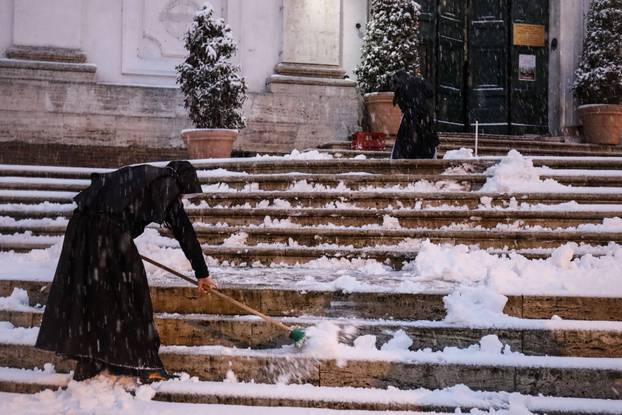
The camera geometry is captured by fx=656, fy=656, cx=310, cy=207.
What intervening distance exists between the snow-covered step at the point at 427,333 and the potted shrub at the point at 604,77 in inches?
334

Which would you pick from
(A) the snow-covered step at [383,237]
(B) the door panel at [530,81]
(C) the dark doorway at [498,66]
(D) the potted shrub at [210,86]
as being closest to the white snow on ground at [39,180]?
(A) the snow-covered step at [383,237]

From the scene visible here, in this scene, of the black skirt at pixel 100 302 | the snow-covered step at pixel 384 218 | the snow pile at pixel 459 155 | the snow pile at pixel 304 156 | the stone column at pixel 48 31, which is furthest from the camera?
the stone column at pixel 48 31

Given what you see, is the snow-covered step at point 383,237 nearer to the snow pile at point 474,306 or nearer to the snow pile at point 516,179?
the snow pile at point 516,179

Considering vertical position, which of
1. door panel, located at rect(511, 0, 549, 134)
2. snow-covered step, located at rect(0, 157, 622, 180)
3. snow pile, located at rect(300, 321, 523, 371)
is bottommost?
snow pile, located at rect(300, 321, 523, 371)

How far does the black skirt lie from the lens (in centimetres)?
426

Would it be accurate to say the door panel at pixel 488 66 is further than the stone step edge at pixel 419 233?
Yes

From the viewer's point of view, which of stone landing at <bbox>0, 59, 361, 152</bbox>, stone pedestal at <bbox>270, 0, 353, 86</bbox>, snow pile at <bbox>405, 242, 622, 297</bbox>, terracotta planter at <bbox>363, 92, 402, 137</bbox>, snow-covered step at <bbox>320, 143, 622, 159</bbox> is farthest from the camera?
stone pedestal at <bbox>270, 0, 353, 86</bbox>

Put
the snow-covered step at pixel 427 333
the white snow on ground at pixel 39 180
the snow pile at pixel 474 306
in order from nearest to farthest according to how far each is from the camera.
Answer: the snow-covered step at pixel 427 333
the snow pile at pixel 474 306
the white snow on ground at pixel 39 180

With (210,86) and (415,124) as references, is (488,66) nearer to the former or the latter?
(415,124)

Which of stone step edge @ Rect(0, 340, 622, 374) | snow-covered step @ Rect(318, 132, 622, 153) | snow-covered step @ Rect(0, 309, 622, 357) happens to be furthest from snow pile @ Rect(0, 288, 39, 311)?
snow-covered step @ Rect(318, 132, 622, 153)

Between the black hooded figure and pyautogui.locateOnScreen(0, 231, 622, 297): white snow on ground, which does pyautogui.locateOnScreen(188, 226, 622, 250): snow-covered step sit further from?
the black hooded figure

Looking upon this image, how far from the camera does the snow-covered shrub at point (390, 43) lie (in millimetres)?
11164

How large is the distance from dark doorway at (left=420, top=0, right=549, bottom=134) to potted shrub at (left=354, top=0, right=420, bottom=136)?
2.20m

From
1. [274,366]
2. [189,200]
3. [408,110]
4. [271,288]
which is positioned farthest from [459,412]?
[408,110]
